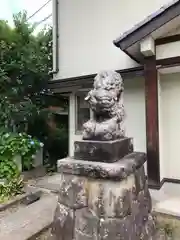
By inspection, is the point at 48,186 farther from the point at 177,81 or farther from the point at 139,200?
the point at 177,81

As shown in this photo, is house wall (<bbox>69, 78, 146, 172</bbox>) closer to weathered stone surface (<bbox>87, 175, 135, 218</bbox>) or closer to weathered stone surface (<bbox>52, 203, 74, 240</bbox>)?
weathered stone surface (<bbox>87, 175, 135, 218</bbox>)

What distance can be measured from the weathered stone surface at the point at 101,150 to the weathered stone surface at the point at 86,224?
0.61 metres

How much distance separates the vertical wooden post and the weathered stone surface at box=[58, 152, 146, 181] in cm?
178

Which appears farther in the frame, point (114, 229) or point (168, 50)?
point (168, 50)

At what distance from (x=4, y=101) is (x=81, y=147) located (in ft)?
15.1

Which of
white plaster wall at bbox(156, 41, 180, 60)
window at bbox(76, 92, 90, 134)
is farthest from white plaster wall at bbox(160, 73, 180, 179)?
window at bbox(76, 92, 90, 134)

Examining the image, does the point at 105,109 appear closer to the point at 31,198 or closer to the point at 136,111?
the point at 31,198

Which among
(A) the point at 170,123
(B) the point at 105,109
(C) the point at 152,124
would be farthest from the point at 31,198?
(A) the point at 170,123

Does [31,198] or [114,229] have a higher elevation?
[114,229]

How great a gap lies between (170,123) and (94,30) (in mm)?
3441

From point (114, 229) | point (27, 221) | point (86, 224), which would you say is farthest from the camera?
point (27, 221)

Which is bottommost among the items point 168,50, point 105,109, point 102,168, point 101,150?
point 102,168

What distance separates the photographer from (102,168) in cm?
254

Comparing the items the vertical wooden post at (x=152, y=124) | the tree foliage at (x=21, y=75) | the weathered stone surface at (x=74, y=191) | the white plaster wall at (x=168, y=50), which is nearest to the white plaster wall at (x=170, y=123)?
the vertical wooden post at (x=152, y=124)
